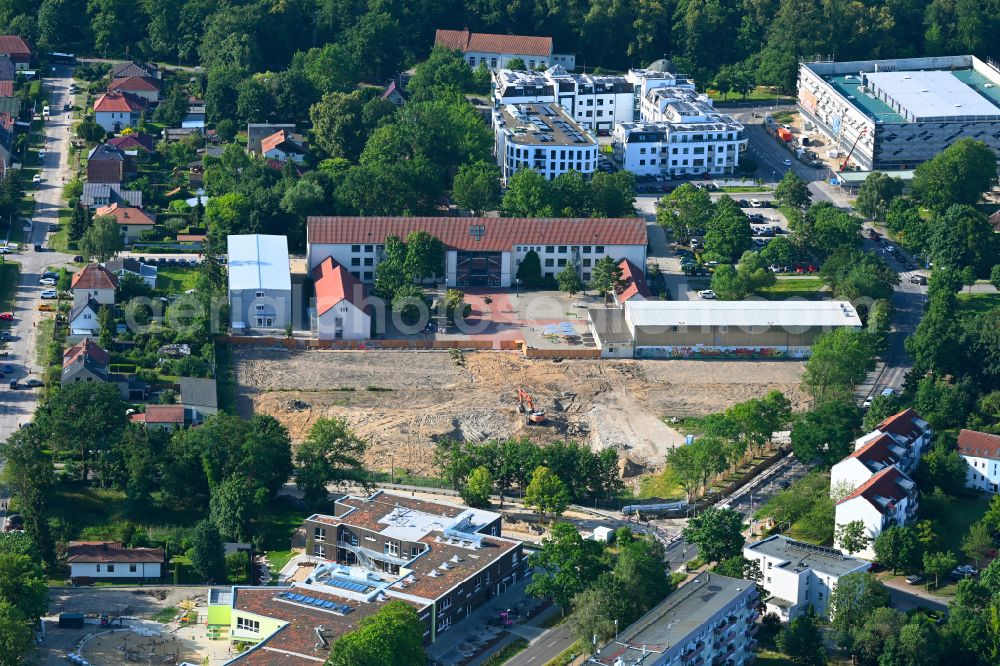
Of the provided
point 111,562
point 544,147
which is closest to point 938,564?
point 111,562

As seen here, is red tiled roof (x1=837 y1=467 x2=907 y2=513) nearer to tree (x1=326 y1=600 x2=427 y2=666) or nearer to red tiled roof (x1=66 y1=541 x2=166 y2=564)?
tree (x1=326 y1=600 x2=427 y2=666)

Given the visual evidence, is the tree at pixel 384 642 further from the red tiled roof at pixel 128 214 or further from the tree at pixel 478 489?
the red tiled roof at pixel 128 214

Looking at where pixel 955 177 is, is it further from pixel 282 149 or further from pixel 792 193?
pixel 282 149

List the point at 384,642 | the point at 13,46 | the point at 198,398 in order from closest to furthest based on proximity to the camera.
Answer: the point at 384,642 → the point at 198,398 → the point at 13,46

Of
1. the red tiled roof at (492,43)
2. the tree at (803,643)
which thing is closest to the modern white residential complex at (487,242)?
the red tiled roof at (492,43)

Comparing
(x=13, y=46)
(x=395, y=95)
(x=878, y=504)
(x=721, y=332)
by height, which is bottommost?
(x=878, y=504)

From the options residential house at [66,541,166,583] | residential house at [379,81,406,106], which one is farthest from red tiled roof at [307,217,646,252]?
residential house at [66,541,166,583]

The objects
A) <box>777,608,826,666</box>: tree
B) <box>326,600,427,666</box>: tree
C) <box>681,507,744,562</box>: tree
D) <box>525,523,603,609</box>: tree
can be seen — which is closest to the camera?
<box>326,600,427,666</box>: tree

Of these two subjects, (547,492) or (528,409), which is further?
(528,409)

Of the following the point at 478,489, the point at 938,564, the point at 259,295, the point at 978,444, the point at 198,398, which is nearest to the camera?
the point at 938,564
